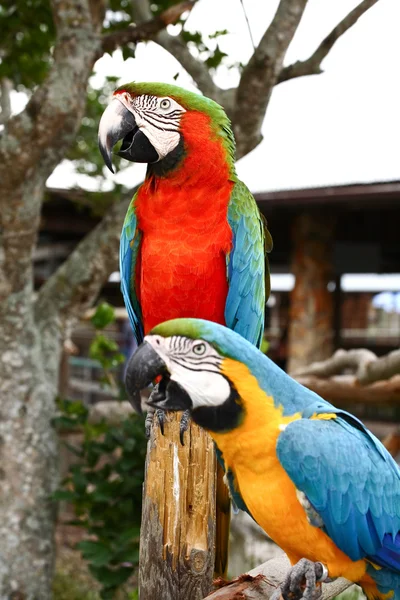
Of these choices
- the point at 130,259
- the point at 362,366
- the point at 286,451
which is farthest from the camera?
the point at 362,366

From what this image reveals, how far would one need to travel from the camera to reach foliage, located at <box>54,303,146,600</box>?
11.0 ft

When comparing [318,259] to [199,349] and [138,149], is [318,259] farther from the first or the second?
[199,349]

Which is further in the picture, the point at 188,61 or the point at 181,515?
the point at 188,61

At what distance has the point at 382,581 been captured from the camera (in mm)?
1373

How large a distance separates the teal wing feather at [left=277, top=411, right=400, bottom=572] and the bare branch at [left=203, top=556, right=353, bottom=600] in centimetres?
34

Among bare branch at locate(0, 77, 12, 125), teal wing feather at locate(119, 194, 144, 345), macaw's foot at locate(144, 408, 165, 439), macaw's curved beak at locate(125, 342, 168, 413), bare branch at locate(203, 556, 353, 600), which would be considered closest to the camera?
macaw's curved beak at locate(125, 342, 168, 413)

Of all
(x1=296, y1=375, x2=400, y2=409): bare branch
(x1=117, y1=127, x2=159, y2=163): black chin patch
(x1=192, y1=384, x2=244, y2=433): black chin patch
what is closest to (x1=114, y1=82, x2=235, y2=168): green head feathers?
(x1=117, y1=127, x2=159, y2=163): black chin patch

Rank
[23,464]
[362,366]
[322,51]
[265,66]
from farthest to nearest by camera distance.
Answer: [362,366] → [23,464] → [322,51] → [265,66]

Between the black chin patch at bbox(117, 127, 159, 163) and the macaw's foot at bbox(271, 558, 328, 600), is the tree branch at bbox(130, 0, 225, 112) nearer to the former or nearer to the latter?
the black chin patch at bbox(117, 127, 159, 163)

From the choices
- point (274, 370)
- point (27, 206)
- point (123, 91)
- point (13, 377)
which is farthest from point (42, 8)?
point (274, 370)

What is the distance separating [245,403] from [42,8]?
3764 mm

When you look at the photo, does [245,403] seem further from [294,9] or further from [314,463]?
[294,9]

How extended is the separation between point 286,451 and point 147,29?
2762 mm

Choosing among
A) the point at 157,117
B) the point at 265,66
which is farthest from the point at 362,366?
the point at 157,117
